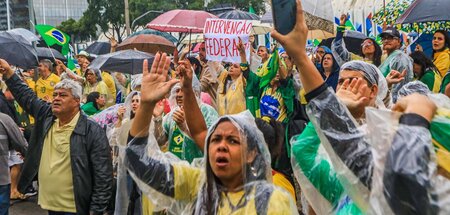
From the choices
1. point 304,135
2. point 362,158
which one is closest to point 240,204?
point 304,135

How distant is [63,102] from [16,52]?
3.86 metres

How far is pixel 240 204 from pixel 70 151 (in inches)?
114

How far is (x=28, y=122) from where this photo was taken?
34.3ft

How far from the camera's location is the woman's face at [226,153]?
3.30 meters

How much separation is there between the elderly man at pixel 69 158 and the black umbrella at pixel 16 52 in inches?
135

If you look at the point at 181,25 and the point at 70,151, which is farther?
the point at 181,25

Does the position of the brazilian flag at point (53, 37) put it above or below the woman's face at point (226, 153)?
below

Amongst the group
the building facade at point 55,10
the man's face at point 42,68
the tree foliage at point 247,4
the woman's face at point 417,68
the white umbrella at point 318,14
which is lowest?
the building facade at point 55,10

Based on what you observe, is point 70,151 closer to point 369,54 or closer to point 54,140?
point 54,140

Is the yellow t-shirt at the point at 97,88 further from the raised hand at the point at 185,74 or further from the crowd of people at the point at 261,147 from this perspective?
the raised hand at the point at 185,74

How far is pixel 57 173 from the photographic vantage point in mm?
5824

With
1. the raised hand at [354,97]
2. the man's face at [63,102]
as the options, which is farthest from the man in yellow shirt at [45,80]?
the raised hand at [354,97]

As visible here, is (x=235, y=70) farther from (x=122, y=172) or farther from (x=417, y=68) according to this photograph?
(x=122, y=172)

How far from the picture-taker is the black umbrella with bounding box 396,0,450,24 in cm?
861
